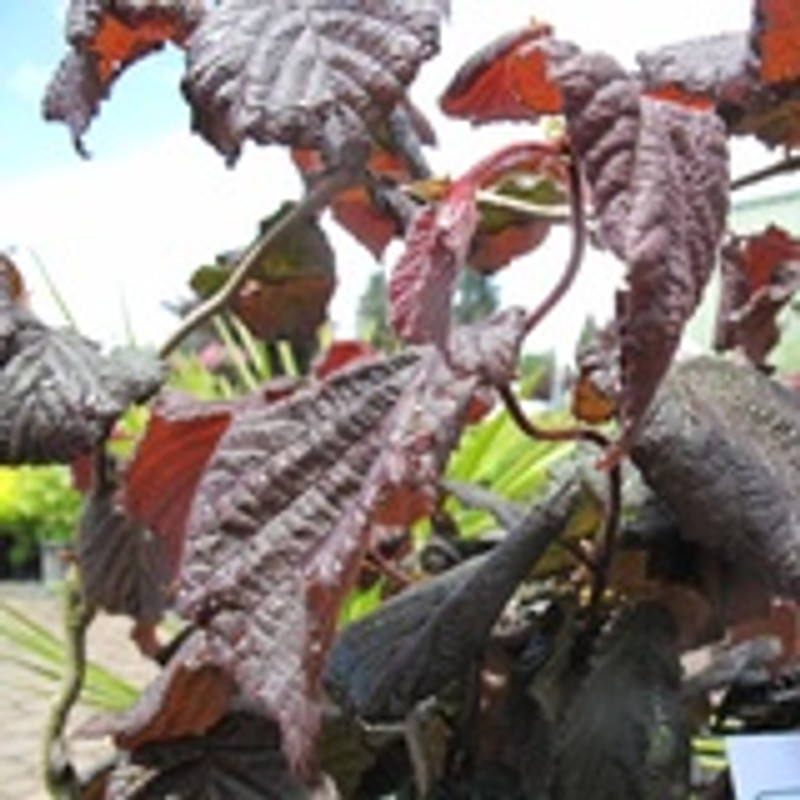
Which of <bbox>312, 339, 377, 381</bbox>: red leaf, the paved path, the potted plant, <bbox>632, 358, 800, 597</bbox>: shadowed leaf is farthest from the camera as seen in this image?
the potted plant

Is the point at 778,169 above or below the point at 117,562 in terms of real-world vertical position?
above

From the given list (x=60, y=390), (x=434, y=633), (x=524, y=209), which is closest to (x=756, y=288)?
(x=524, y=209)

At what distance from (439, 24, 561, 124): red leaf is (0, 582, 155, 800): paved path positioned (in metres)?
1.88

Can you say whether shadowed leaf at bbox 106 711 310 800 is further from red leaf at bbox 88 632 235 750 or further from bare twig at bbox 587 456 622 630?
bare twig at bbox 587 456 622 630

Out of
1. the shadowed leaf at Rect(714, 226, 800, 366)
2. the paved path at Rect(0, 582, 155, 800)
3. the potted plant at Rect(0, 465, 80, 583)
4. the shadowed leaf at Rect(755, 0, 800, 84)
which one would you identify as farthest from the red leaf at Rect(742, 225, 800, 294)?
the potted plant at Rect(0, 465, 80, 583)

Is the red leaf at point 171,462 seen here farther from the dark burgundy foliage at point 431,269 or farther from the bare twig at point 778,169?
the bare twig at point 778,169

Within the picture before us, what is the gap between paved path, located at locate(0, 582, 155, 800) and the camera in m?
3.79

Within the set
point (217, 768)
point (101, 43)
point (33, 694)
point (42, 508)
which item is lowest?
point (33, 694)

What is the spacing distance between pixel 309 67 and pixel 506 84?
22 cm

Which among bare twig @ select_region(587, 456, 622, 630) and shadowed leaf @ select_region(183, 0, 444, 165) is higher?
shadowed leaf @ select_region(183, 0, 444, 165)

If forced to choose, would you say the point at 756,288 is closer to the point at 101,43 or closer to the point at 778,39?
the point at 778,39

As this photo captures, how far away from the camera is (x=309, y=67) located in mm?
468

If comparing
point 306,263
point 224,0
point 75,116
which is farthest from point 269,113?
point 306,263

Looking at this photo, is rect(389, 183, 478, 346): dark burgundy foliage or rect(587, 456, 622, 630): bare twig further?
rect(587, 456, 622, 630): bare twig
